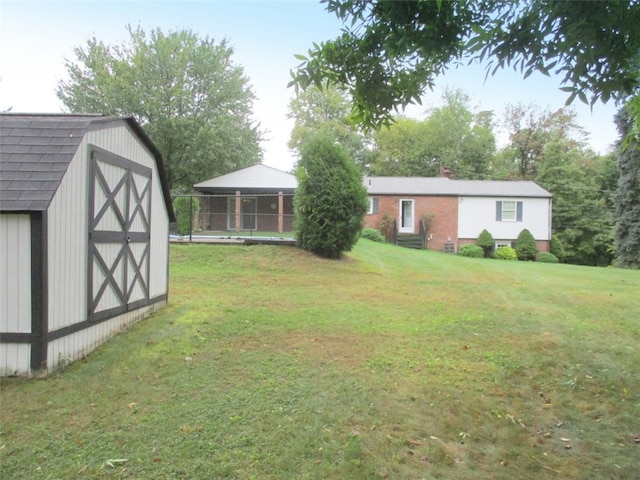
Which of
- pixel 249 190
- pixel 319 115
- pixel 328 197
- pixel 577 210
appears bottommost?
pixel 328 197

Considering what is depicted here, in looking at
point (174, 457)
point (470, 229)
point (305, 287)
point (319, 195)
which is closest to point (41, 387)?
point (174, 457)

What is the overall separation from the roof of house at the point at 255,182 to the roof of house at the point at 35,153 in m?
14.5

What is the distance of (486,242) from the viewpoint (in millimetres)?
23672

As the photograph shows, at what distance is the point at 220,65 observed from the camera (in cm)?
2562

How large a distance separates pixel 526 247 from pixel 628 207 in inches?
199

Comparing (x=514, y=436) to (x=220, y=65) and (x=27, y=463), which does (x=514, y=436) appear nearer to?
(x=27, y=463)

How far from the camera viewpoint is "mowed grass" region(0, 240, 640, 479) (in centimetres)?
290

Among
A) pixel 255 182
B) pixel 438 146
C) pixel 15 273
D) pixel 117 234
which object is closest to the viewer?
pixel 15 273

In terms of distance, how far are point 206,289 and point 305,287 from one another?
2.19 m

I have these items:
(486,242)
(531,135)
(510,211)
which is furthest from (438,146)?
(486,242)

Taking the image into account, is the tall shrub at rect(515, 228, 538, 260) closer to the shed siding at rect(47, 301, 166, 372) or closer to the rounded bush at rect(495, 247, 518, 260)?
the rounded bush at rect(495, 247, 518, 260)

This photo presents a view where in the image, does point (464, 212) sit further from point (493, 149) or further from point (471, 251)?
point (493, 149)

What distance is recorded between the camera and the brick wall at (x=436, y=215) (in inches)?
960

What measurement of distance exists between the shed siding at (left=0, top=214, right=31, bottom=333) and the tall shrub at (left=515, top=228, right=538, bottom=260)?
23.9 metres
